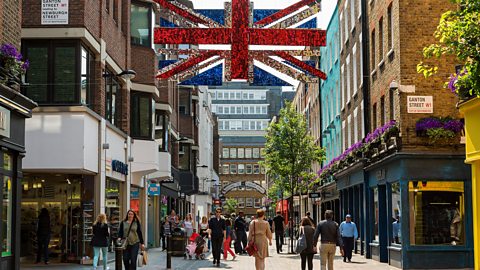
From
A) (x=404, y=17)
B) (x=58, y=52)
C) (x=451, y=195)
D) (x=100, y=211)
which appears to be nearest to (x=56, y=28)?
(x=58, y=52)

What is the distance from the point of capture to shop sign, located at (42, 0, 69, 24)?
888 inches

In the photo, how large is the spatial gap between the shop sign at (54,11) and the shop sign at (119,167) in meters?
6.35

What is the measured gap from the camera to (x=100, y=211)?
82.3ft

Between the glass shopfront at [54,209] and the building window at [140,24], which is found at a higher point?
the building window at [140,24]

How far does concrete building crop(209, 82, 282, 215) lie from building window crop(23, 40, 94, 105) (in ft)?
359

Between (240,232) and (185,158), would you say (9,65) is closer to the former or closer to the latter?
(240,232)

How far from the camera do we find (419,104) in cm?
2419

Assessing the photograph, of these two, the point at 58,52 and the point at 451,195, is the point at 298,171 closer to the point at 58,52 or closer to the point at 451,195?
the point at 451,195

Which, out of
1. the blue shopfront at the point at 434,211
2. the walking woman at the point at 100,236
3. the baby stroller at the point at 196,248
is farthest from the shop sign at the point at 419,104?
the baby stroller at the point at 196,248

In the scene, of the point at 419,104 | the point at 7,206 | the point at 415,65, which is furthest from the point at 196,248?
the point at 7,206

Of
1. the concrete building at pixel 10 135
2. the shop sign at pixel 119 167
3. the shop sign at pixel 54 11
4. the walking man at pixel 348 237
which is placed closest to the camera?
the concrete building at pixel 10 135

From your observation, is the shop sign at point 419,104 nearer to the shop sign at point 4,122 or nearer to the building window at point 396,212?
the building window at point 396,212

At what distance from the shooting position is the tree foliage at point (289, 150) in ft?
125

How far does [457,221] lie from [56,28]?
13.2 metres
